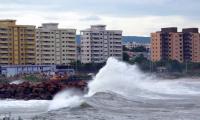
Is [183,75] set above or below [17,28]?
below

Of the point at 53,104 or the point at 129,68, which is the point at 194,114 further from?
the point at 129,68

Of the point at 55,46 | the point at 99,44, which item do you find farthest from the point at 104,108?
the point at 99,44

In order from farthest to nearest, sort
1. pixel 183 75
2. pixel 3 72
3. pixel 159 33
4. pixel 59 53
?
1. pixel 159 33
2. pixel 59 53
3. pixel 183 75
4. pixel 3 72

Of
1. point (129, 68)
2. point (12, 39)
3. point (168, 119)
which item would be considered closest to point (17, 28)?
point (12, 39)

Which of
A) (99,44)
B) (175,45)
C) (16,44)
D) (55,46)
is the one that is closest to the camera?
(16,44)

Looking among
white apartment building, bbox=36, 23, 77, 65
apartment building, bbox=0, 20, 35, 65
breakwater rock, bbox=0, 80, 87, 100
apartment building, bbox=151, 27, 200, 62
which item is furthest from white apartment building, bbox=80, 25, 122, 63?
breakwater rock, bbox=0, 80, 87, 100

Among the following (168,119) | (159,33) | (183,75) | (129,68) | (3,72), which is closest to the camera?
(168,119)

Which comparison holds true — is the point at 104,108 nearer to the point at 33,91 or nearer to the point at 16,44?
the point at 33,91

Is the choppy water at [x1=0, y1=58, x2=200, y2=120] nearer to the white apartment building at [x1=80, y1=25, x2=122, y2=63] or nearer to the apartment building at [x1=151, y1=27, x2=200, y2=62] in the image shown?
the white apartment building at [x1=80, y1=25, x2=122, y2=63]
